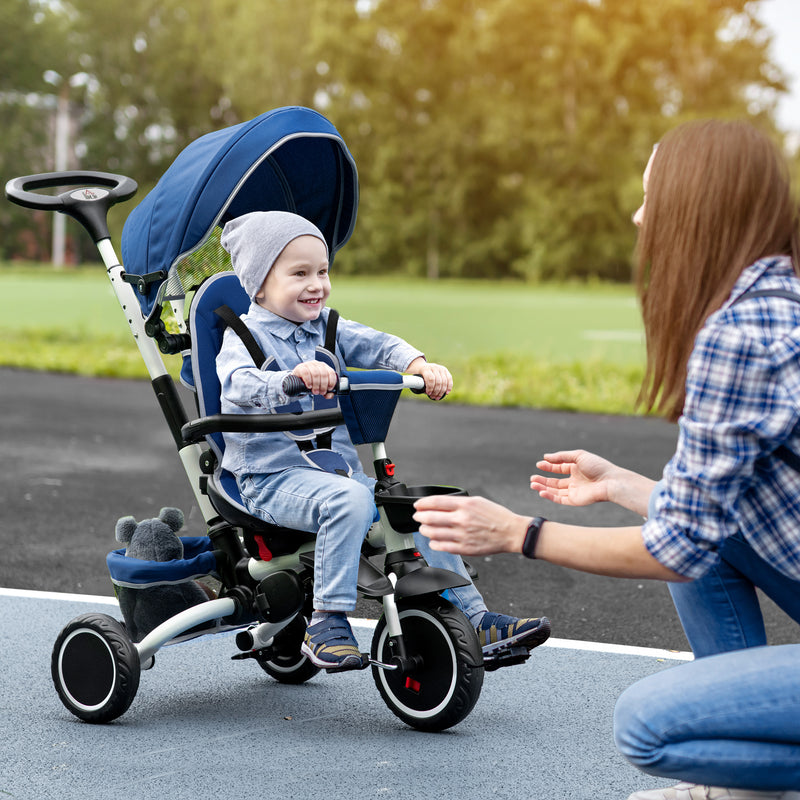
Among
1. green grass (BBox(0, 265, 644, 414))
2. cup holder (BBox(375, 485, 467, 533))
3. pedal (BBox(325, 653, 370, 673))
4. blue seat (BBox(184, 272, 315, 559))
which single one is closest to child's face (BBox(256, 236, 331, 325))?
blue seat (BBox(184, 272, 315, 559))

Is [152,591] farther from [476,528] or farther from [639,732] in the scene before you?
[639,732]

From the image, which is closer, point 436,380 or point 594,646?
point 436,380

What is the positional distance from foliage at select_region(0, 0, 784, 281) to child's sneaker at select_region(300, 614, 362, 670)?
145 ft

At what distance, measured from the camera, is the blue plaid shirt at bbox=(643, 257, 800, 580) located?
219 cm

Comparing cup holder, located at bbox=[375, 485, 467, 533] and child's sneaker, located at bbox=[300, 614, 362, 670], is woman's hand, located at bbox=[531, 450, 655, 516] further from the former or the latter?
child's sneaker, located at bbox=[300, 614, 362, 670]

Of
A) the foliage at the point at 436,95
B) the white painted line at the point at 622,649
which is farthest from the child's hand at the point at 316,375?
the foliage at the point at 436,95

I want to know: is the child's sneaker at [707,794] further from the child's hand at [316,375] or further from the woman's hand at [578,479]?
the child's hand at [316,375]

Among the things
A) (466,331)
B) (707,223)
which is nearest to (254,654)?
(707,223)

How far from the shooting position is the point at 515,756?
10.8ft

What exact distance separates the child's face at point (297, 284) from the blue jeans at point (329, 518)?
52 centimetres

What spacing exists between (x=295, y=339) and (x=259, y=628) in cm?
95

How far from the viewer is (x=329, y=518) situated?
10.8 ft

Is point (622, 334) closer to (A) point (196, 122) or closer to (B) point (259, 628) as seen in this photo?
(B) point (259, 628)

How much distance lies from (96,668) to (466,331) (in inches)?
852
